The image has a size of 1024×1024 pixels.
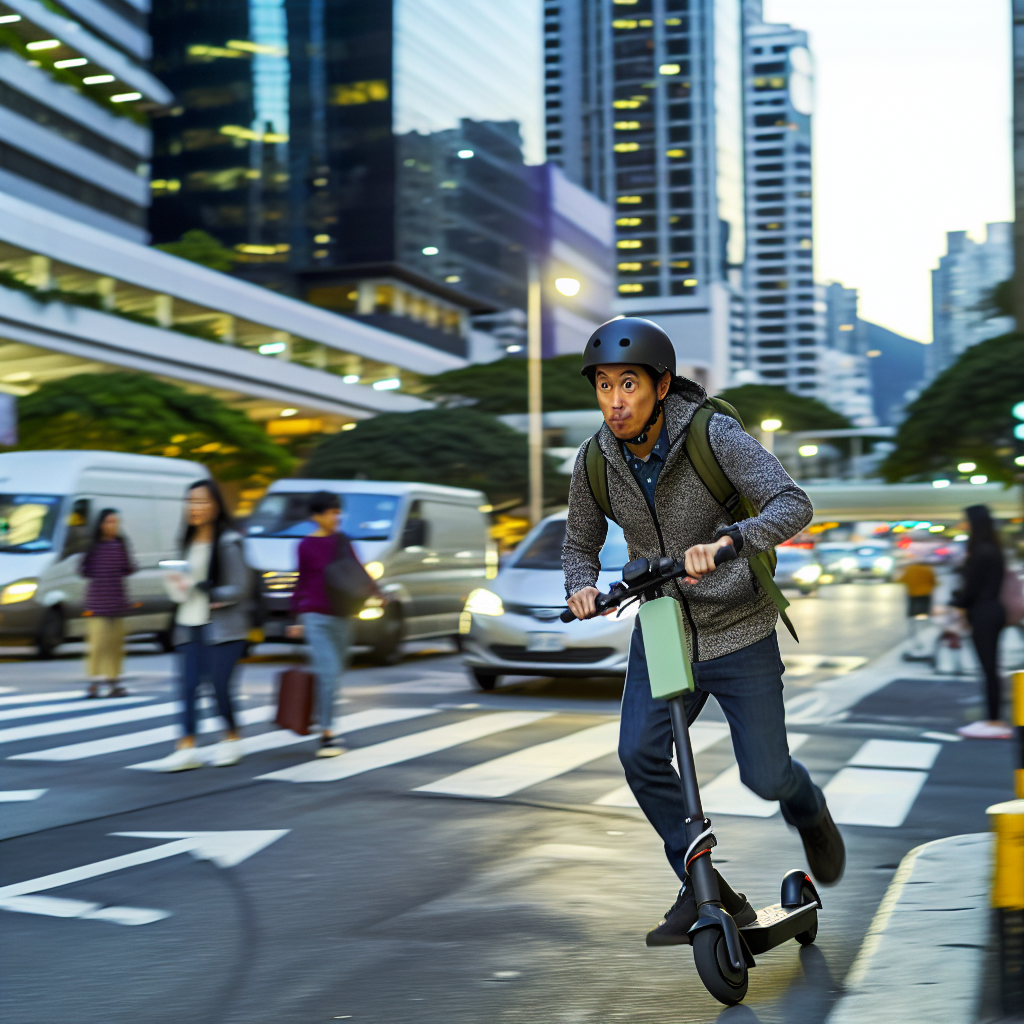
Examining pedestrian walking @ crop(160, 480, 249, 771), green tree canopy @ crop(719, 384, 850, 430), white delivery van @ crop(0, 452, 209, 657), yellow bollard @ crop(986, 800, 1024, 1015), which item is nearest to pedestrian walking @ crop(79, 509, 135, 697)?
white delivery van @ crop(0, 452, 209, 657)

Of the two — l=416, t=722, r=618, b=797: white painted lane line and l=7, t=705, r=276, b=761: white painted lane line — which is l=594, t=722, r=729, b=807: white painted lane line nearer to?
l=416, t=722, r=618, b=797: white painted lane line

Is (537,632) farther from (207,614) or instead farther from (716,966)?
(716,966)

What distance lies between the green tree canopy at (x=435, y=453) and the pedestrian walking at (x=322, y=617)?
3252 cm

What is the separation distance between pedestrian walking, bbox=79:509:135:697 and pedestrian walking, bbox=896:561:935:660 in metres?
9.09

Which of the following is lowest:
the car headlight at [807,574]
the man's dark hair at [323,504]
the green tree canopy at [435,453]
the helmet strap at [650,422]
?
the car headlight at [807,574]

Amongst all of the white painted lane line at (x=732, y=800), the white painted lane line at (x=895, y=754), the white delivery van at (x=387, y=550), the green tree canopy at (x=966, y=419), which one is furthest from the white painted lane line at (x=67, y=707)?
the green tree canopy at (x=966, y=419)

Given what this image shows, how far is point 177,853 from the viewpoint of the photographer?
5668 millimetres

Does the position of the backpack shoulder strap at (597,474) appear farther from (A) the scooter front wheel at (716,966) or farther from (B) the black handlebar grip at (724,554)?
(A) the scooter front wheel at (716,966)

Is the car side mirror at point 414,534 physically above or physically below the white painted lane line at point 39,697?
above

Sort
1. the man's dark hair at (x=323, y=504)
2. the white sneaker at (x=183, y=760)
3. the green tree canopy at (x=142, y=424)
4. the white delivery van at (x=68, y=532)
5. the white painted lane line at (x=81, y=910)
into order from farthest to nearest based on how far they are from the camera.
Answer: the green tree canopy at (x=142, y=424) < the white delivery van at (x=68, y=532) < the man's dark hair at (x=323, y=504) < the white sneaker at (x=183, y=760) < the white painted lane line at (x=81, y=910)

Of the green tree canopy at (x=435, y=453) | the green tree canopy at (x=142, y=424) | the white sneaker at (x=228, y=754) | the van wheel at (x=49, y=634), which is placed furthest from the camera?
Result: the green tree canopy at (x=435, y=453)

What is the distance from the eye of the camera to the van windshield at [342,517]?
16.2 m

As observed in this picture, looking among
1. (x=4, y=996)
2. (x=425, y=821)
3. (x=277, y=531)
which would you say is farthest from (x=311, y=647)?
(x=277, y=531)

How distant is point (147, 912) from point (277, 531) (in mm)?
11729
